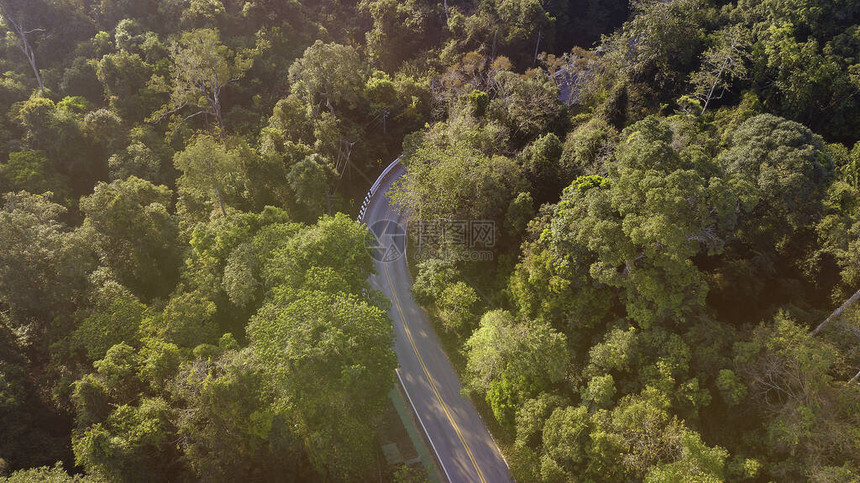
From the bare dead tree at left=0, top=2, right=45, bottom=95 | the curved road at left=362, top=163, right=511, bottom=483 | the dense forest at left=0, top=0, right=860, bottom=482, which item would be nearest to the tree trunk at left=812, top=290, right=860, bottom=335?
the dense forest at left=0, top=0, right=860, bottom=482

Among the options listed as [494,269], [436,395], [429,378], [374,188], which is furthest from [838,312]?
[374,188]

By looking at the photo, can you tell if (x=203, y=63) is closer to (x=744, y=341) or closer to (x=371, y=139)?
(x=371, y=139)

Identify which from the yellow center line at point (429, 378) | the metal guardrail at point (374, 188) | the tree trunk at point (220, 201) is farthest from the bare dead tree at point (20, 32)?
the yellow center line at point (429, 378)

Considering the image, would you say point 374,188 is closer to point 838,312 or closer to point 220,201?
point 220,201

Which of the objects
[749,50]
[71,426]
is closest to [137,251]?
[71,426]

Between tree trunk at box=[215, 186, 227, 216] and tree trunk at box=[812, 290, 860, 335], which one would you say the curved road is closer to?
tree trunk at box=[215, 186, 227, 216]
